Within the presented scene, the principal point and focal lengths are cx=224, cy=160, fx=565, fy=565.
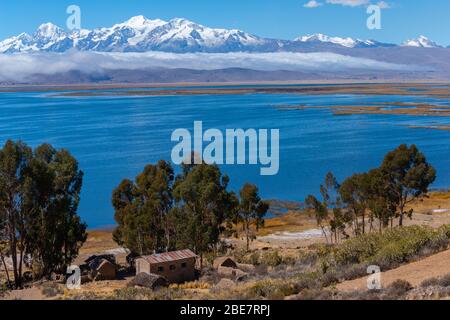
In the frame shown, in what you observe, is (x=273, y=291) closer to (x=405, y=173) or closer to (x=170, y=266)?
(x=170, y=266)

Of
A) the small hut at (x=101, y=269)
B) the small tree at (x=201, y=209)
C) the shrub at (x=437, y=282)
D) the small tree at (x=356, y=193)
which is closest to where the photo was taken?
the shrub at (x=437, y=282)

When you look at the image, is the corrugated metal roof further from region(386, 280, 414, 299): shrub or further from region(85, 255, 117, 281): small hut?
region(386, 280, 414, 299): shrub

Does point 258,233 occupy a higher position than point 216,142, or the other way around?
point 216,142

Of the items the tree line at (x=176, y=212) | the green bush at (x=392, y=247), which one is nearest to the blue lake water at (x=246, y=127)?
the tree line at (x=176, y=212)

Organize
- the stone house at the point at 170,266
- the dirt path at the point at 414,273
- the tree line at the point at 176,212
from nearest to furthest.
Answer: the dirt path at the point at 414,273, the stone house at the point at 170,266, the tree line at the point at 176,212

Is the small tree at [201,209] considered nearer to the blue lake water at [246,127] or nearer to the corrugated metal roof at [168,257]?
the corrugated metal roof at [168,257]
